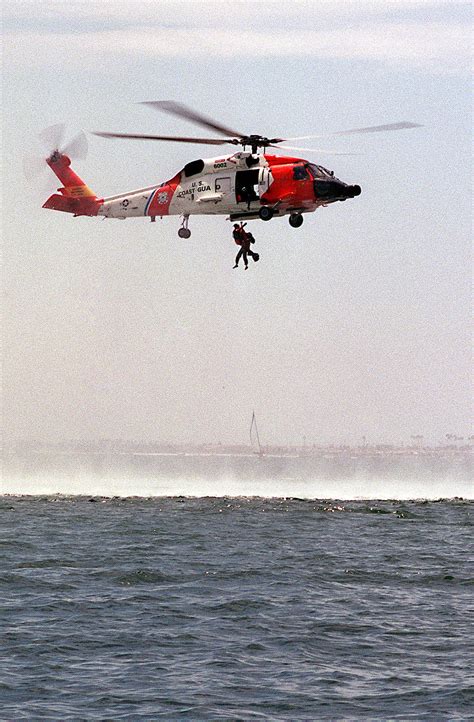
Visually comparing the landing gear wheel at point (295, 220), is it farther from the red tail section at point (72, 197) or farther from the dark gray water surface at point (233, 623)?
the dark gray water surface at point (233, 623)

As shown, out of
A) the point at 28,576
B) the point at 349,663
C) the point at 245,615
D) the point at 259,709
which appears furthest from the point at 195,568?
the point at 259,709

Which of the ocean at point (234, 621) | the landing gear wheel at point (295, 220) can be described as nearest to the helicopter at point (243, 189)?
the landing gear wheel at point (295, 220)

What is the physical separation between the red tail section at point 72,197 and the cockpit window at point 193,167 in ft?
16.4

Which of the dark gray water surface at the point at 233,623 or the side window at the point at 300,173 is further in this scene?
the side window at the point at 300,173

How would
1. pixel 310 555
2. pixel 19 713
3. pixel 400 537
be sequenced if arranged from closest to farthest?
pixel 19 713 < pixel 310 555 < pixel 400 537

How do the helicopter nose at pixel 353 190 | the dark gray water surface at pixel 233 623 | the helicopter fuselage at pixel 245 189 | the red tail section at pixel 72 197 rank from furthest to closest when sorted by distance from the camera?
the red tail section at pixel 72 197 < the helicopter fuselage at pixel 245 189 < the helicopter nose at pixel 353 190 < the dark gray water surface at pixel 233 623

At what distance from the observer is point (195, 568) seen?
35469 millimetres

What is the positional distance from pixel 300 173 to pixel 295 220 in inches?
75.4

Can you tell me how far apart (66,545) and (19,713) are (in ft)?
73.3

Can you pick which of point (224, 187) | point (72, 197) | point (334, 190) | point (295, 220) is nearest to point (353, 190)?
point (334, 190)

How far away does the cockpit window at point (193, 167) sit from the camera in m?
41.9

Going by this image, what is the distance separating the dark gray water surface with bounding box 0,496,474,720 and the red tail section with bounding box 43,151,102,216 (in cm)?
1362

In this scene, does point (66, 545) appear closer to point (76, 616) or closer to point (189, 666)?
point (76, 616)

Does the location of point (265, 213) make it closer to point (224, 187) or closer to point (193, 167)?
point (224, 187)
